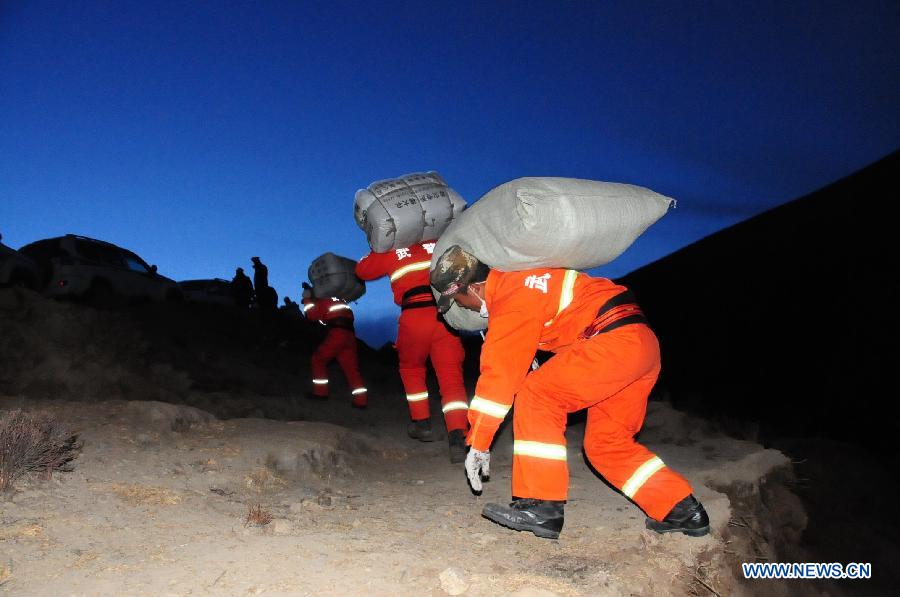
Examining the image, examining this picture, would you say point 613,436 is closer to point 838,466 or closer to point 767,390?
point 838,466

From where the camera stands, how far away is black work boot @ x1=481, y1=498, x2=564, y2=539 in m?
3.03

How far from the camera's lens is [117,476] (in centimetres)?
367

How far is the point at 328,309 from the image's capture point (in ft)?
26.6

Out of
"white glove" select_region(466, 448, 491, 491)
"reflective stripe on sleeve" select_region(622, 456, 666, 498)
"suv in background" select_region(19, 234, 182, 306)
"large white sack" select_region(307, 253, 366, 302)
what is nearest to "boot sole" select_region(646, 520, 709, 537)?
"reflective stripe on sleeve" select_region(622, 456, 666, 498)

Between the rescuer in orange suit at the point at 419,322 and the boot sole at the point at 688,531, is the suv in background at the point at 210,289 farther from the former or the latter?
the boot sole at the point at 688,531

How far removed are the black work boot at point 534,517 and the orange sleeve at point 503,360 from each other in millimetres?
369

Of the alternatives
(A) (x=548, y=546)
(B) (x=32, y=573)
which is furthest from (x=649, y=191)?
(B) (x=32, y=573)

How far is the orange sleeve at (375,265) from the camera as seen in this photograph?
557cm

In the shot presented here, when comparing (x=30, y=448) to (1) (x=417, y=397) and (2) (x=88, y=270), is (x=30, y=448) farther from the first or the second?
(2) (x=88, y=270)

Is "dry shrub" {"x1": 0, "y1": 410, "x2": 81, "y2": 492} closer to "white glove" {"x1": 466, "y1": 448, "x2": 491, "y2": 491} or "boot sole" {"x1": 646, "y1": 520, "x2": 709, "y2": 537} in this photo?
"white glove" {"x1": 466, "y1": 448, "x2": 491, "y2": 491}

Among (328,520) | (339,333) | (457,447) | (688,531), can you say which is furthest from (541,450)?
(339,333)

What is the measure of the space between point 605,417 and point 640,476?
33 centimetres

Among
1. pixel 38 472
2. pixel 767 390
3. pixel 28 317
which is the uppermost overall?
pixel 28 317

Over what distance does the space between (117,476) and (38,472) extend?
0.40m
